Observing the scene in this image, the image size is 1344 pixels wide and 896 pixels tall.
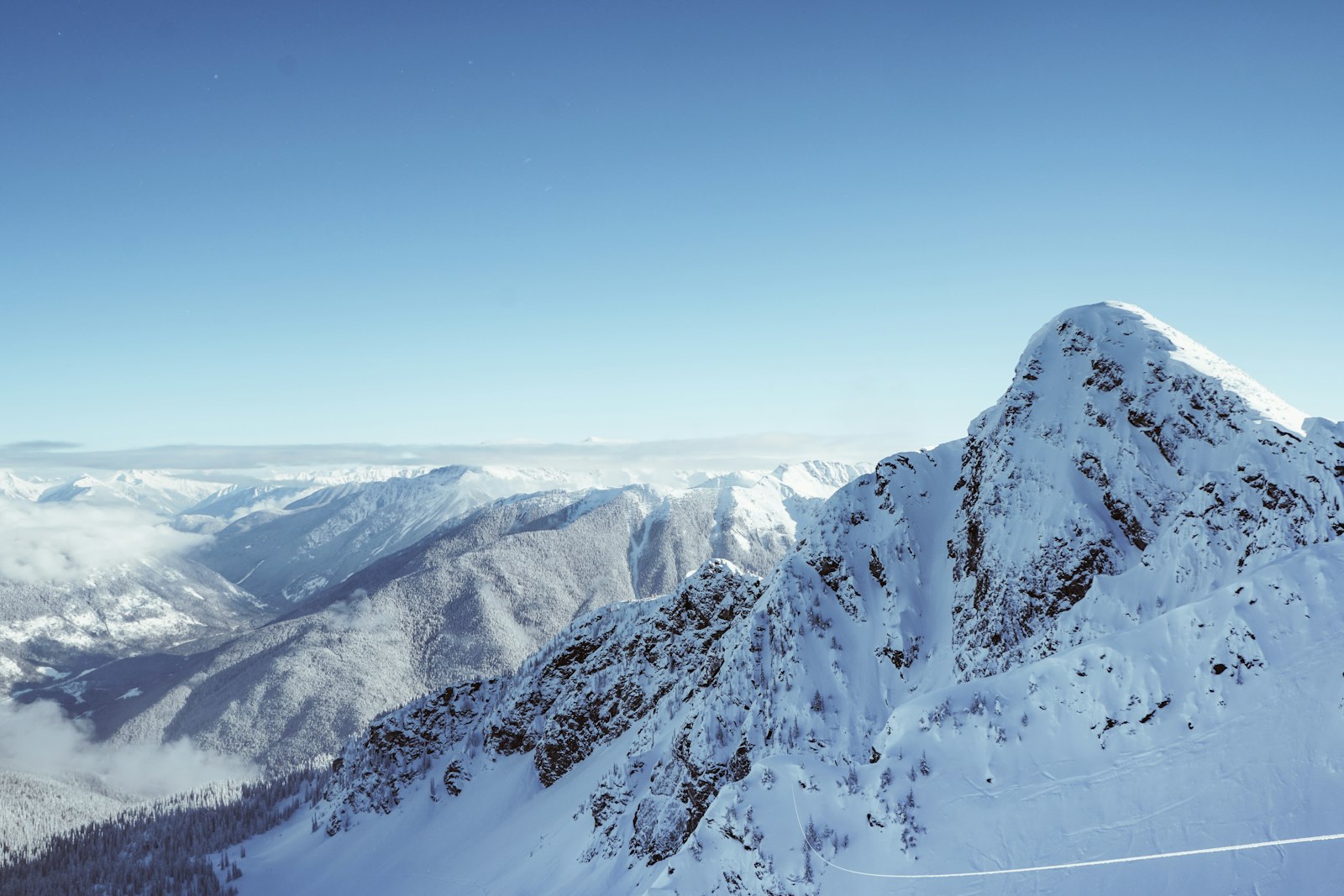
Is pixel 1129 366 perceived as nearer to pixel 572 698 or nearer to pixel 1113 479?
pixel 1113 479

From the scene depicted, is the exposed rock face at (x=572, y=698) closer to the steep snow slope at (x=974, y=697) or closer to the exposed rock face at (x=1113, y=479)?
the steep snow slope at (x=974, y=697)

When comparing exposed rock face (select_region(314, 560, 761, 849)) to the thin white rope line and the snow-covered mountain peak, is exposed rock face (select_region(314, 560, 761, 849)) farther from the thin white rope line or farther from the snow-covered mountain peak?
the thin white rope line

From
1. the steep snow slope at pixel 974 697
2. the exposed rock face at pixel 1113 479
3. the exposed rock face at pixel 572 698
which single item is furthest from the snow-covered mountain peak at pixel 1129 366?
the exposed rock face at pixel 572 698

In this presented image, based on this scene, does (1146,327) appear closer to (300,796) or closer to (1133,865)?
(1133,865)

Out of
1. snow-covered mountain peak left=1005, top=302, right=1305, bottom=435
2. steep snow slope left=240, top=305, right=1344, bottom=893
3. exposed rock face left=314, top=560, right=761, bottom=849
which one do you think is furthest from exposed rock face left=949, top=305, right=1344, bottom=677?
exposed rock face left=314, top=560, right=761, bottom=849

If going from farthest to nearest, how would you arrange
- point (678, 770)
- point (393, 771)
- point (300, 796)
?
point (300, 796)
point (393, 771)
point (678, 770)

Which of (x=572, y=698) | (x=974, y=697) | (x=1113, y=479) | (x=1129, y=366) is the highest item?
(x=1129, y=366)

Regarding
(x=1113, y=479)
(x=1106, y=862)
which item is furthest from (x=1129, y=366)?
(x=1106, y=862)

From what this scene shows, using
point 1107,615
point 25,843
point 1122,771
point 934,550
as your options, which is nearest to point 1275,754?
point 1122,771
